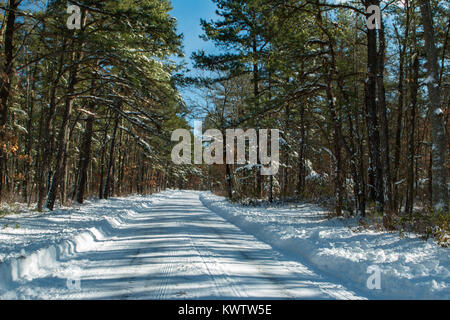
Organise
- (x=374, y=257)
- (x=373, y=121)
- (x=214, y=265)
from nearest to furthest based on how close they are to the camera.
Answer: (x=214, y=265), (x=374, y=257), (x=373, y=121)

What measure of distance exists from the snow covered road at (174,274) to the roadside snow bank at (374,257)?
0.54m

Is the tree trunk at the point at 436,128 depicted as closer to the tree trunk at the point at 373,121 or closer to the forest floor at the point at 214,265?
the forest floor at the point at 214,265

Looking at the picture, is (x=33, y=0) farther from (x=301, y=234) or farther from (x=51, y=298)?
(x=301, y=234)

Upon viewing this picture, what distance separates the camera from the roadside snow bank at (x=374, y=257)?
4434 mm

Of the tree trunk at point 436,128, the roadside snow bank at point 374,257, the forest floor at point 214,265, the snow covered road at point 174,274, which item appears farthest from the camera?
the tree trunk at point 436,128

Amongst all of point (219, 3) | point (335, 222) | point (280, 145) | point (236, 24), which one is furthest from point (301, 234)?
point (219, 3)

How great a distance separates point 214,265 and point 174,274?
2.89 ft

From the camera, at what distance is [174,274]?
16.1ft

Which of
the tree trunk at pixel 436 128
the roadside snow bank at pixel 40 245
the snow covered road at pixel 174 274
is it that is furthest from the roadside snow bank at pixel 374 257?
the roadside snow bank at pixel 40 245

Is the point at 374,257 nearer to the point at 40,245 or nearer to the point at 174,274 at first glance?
the point at 174,274

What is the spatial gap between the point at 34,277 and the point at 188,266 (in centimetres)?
246

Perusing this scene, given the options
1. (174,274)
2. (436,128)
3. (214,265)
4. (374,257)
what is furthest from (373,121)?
(174,274)

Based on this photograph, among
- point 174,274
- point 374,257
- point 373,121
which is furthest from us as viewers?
point 373,121

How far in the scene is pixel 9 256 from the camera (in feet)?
16.7
